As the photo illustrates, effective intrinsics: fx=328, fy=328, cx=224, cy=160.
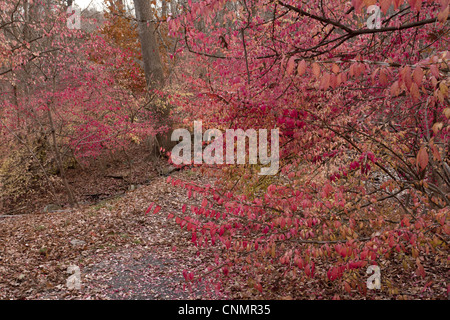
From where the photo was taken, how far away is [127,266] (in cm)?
673

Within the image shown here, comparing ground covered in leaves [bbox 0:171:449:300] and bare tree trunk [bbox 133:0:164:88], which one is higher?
bare tree trunk [bbox 133:0:164:88]

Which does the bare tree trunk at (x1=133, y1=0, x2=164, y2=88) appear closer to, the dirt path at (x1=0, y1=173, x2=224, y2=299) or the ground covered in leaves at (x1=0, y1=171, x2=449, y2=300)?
the dirt path at (x1=0, y1=173, x2=224, y2=299)

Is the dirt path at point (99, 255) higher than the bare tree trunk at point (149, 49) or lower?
lower

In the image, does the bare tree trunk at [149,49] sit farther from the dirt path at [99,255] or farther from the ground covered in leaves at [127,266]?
the ground covered in leaves at [127,266]

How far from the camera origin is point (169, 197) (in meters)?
11.2

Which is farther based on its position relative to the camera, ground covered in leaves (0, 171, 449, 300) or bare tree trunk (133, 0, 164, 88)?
bare tree trunk (133, 0, 164, 88)

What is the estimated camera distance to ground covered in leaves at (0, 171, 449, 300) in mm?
5477

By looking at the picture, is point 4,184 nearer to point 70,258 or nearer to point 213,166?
point 70,258

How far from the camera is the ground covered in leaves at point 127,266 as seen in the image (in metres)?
5.48

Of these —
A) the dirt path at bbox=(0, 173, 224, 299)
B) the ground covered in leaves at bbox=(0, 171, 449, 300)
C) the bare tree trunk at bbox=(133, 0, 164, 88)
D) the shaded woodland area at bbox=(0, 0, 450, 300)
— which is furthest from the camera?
the bare tree trunk at bbox=(133, 0, 164, 88)

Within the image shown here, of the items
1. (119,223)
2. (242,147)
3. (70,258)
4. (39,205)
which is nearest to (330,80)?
(242,147)

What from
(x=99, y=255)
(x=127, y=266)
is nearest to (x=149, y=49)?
(x=99, y=255)

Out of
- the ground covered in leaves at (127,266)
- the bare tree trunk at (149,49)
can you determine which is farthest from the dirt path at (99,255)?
the bare tree trunk at (149,49)

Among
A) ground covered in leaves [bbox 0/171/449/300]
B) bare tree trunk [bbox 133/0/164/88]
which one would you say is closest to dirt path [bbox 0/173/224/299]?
ground covered in leaves [bbox 0/171/449/300]
